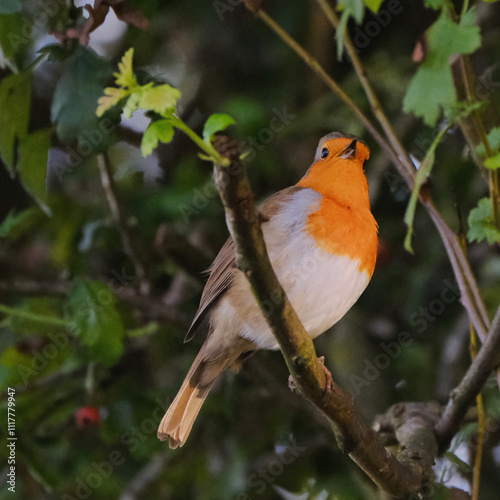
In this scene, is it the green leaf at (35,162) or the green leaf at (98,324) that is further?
the green leaf at (98,324)

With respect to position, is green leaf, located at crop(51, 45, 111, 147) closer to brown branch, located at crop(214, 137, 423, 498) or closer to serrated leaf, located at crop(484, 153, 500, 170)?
brown branch, located at crop(214, 137, 423, 498)

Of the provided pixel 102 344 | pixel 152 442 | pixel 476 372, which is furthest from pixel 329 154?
pixel 152 442

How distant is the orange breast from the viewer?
206 cm

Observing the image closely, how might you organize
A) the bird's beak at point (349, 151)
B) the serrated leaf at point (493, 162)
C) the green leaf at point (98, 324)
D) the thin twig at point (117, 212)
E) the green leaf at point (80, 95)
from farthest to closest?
the thin twig at point (117, 212) → the green leaf at point (98, 324) → the bird's beak at point (349, 151) → the green leaf at point (80, 95) → the serrated leaf at point (493, 162)

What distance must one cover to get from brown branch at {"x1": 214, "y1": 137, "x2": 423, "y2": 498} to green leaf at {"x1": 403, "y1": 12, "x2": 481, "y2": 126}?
449 millimetres

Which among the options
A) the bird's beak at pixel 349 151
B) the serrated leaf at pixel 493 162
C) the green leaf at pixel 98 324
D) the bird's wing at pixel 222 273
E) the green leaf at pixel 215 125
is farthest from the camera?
the green leaf at pixel 98 324

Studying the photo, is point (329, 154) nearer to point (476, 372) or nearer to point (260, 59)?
point (476, 372)

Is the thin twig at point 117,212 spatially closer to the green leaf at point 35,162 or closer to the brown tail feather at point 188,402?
the green leaf at point 35,162

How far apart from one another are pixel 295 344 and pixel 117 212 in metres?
1.56

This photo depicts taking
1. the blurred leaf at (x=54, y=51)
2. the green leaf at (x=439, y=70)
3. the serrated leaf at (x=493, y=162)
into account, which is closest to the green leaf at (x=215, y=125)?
the green leaf at (x=439, y=70)

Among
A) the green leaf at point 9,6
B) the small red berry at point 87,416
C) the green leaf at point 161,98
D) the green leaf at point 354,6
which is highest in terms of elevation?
the green leaf at point 9,6

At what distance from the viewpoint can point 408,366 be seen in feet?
10.5

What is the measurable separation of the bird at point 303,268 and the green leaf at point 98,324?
0.36 metres

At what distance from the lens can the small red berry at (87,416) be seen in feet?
9.47
